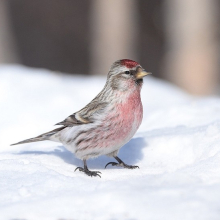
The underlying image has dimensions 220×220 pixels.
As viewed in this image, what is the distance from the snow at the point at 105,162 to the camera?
2.62 meters

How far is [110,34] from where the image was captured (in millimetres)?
12094

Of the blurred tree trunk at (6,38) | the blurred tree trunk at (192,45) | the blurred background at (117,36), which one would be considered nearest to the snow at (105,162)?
the blurred tree trunk at (192,45)

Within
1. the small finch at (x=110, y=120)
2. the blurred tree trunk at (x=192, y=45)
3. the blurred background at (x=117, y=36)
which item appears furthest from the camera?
the blurred background at (x=117, y=36)

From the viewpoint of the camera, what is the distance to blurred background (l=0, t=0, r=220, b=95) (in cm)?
1189

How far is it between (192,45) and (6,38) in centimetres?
411

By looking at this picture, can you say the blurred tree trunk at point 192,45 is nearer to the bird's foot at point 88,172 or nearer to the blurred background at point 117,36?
the blurred background at point 117,36

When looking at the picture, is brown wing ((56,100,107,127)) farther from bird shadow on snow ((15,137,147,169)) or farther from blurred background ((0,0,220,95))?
blurred background ((0,0,220,95))

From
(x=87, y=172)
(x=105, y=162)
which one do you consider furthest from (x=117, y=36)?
(x=87, y=172)

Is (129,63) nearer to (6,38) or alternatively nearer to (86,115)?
(86,115)

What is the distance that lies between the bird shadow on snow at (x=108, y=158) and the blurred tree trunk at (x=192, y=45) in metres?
7.74

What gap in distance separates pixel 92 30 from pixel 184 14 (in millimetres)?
2100

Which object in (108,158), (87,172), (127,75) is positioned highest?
(127,75)

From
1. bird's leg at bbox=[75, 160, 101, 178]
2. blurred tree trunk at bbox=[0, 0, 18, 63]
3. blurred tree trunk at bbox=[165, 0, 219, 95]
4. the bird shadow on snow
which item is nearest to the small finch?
bird's leg at bbox=[75, 160, 101, 178]

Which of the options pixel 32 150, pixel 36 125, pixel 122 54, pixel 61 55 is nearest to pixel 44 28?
pixel 61 55
